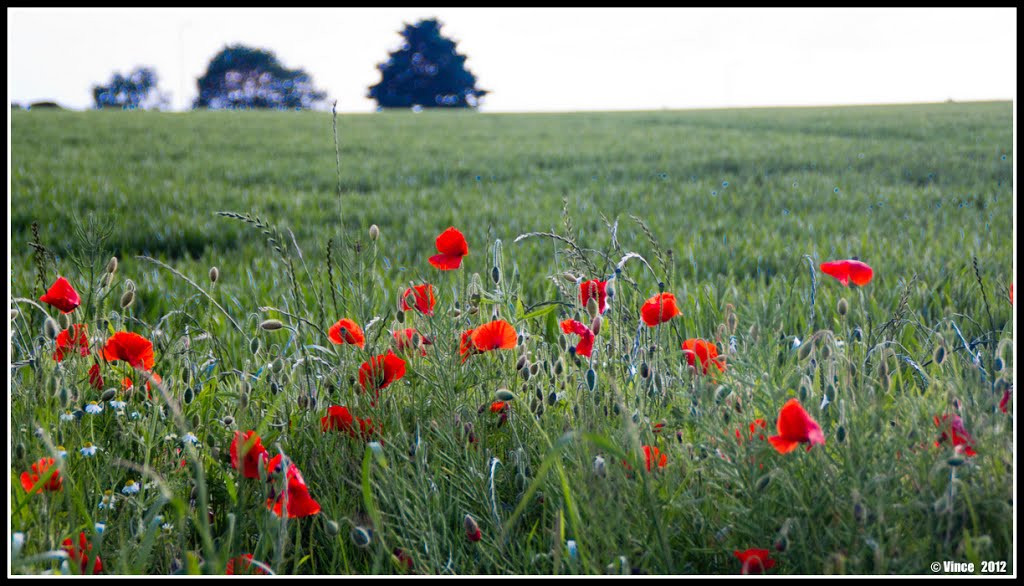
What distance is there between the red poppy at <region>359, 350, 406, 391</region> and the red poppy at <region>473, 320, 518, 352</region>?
0.18m

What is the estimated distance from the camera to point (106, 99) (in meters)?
34.1

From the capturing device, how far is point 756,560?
3.34ft

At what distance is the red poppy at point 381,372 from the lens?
150 centimetres

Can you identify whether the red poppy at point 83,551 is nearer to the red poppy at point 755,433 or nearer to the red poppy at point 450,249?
the red poppy at point 450,249

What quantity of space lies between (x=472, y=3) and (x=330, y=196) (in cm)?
496

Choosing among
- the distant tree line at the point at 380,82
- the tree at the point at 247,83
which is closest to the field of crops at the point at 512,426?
the distant tree line at the point at 380,82

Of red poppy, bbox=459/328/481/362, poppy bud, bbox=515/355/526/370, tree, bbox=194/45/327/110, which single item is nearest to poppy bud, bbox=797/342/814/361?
poppy bud, bbox=515/355/526/370

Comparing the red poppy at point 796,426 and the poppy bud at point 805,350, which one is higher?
the poppy bud at point 805,350

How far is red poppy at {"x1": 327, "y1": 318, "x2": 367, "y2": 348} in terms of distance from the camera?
1.48 m

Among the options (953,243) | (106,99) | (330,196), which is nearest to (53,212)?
(330,196)

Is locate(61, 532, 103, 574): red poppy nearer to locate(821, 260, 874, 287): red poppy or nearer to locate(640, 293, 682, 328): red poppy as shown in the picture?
locate(640, 293, 682, 328): red poppy

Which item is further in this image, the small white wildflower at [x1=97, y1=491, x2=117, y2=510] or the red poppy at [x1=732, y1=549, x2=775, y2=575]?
the small white wildflower at [x1=97, y1=491, x2=117, y2=510]

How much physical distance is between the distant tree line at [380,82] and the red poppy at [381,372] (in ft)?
88.2

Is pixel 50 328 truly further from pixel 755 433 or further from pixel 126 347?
pixel 755 433
